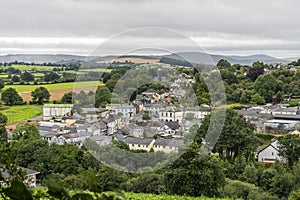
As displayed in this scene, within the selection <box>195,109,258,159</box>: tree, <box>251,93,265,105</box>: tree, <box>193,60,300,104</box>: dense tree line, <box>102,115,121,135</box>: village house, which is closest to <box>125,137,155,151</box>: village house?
<box>102,115,121,135</box>: village house

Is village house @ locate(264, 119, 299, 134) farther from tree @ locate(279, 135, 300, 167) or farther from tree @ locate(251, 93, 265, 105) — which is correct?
tree @ locate(279, 135, 300, 167)

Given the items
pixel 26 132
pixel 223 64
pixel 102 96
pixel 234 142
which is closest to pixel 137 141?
pixel 102 96

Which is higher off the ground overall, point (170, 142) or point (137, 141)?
point (137, 141)

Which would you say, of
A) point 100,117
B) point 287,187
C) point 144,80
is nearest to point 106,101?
point 100,117

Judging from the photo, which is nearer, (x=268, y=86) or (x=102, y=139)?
(x=102, y=139)

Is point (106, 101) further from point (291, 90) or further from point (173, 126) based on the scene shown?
point (291, 90)

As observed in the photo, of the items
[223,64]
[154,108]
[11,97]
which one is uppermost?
[223,64]

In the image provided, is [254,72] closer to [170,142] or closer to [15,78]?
[15,78]
